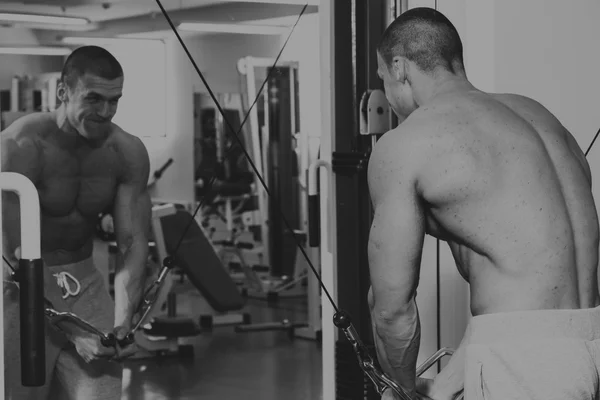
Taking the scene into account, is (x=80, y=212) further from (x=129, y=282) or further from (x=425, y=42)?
(x=425, y=42)

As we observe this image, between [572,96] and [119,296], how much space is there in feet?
5.72

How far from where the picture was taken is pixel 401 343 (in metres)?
2.25

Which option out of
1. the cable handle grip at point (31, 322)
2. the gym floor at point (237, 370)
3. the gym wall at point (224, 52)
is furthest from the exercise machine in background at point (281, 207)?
the cable handle grip at point (31, 322)

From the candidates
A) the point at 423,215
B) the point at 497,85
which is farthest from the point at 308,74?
the point at 423,215

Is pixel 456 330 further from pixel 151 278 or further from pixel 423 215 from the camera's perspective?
pixel 423 215

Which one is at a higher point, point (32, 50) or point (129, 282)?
point (32, 50)

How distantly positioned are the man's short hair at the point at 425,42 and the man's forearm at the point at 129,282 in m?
1.13

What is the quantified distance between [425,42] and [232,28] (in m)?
1.21

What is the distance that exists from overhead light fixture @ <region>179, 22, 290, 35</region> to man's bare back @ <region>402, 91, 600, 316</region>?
1.24m

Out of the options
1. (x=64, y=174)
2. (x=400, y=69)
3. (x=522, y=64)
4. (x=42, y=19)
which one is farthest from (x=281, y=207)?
(x=400, y=69)

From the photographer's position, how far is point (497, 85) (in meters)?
3.30

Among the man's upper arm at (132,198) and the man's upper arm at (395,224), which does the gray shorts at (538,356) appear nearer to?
the man's upper arm at (395,224)

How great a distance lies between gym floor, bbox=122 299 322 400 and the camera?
4.40m

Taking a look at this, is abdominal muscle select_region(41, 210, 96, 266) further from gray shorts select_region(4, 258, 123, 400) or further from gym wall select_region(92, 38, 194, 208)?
gym wall select_region(92, 38, 194, 208)
